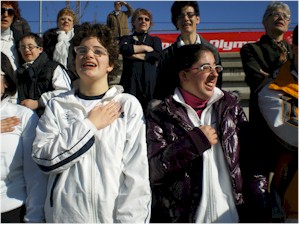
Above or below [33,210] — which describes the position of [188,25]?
above

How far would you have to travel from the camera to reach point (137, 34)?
17.3 ft

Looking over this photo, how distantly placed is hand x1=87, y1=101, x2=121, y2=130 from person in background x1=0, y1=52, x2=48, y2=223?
0.44 m

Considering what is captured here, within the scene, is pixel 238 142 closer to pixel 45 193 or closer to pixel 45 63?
pixel 45 193

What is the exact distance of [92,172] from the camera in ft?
7.86

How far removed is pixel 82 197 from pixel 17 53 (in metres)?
2.54

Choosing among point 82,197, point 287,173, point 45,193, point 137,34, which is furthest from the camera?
point 137,34

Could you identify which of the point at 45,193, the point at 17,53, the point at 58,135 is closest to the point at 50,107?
the point at 58,135

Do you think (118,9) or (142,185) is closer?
(142,185)

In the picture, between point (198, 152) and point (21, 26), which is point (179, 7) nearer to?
point (21, 26)

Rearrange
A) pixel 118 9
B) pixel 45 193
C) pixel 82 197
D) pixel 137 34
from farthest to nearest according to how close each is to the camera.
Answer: pixel 118 9 → pixel 137 34 → pixel 45 193 → pixel 82 197

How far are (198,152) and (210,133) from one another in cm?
14

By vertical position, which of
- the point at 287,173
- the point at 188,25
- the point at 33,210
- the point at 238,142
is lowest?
the point at 33,210

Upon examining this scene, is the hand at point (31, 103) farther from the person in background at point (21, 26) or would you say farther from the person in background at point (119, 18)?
the person in background at point (119, 18)

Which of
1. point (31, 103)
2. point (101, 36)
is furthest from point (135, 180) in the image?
point (31, 103)
